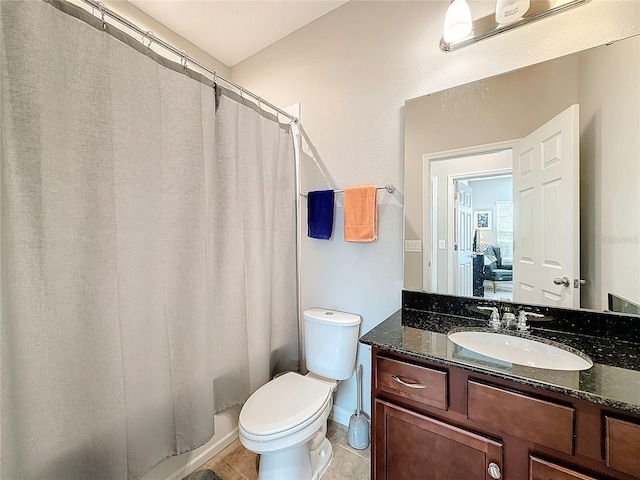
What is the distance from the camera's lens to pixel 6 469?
2.66 ft

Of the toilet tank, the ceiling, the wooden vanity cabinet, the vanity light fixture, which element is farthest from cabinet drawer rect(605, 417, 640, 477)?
the ceiling

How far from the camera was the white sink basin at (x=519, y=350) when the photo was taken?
3.22ft

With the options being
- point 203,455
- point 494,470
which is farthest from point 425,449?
point 203,455

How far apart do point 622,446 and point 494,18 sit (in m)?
1.65

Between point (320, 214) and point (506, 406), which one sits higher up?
point (320, 214)

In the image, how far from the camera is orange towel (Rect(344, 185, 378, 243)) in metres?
1.59

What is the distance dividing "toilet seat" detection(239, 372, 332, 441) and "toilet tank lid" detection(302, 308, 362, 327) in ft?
1.09

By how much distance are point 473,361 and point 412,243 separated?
0.73 m

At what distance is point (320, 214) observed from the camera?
70.4 inches

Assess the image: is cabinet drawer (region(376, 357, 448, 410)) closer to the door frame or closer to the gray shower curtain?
the door frame

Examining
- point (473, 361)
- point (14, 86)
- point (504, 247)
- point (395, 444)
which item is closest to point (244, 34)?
point (14, 86)

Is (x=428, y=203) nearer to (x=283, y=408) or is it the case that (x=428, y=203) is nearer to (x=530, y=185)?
(x=530, y=185)

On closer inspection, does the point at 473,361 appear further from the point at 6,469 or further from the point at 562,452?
the point at 6,469

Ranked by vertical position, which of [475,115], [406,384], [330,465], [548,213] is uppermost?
[475,115]
